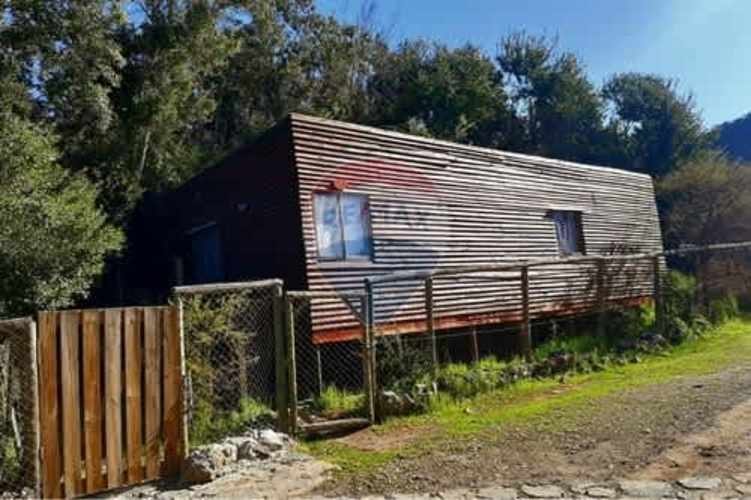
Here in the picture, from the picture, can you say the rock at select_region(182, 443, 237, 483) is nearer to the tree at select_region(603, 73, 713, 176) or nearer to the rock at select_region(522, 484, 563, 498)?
the rock at select_region(522, 484, 563, 498)

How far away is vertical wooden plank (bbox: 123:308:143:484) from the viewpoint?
17.3ft

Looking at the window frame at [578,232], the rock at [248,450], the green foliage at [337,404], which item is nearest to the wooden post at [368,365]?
the green foliage at [337,404]

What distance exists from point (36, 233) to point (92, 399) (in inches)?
198

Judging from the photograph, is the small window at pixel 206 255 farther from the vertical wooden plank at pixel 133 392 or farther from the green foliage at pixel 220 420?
the vertical wooden plank at pixel 133 392

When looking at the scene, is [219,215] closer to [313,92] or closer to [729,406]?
[729,406]

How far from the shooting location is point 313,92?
23172 millimetres

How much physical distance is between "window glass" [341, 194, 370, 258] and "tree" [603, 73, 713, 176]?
865 inches

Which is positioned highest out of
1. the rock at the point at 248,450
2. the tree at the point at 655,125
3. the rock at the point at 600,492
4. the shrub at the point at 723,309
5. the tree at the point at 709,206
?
the tree at the point at 655,125

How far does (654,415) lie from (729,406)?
752mm

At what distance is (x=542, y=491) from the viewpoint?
15.0 feet

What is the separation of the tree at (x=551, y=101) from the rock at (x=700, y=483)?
25913 millimetres

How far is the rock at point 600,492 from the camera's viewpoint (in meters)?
4.38

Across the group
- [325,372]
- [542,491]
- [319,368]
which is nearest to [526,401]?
[319,368]

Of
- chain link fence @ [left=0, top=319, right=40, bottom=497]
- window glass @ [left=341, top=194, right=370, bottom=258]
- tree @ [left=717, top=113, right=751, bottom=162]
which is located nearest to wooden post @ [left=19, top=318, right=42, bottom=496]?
chain link fence @ [left=0, top=319, right=40, bottom=497]
